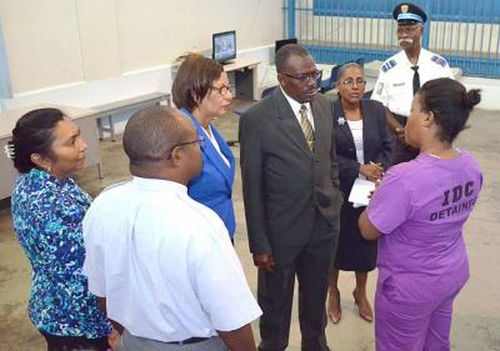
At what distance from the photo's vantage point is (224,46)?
310 inches

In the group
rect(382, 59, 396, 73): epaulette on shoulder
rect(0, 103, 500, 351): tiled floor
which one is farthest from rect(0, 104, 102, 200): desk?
rect(382, 59, 396, 73): epaulette on shoulder

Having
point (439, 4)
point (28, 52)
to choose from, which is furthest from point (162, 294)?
point (439, 4)

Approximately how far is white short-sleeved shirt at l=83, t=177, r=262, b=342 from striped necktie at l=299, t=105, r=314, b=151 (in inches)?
37.3

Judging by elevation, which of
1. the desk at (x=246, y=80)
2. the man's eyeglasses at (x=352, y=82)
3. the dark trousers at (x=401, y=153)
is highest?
the man's eyeglasses at (x=352, y=82)

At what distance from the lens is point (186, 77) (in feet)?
7.20

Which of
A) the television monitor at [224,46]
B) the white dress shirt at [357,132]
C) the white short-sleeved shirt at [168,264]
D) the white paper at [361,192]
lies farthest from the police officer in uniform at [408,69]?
the television monitor at [224,46]

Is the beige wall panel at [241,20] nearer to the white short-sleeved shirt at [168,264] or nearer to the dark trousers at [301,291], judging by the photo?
the dark trousers at [301,291]

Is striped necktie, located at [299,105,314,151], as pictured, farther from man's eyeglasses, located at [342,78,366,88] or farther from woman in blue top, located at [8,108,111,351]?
woman in blue top, located at [8,108,111,351]

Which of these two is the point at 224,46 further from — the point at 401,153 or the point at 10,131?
the point at 401,153

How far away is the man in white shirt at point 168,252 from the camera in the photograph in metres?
1.37

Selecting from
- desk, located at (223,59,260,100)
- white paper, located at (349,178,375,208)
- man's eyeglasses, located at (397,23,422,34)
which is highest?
man's eyeglasses, located at (397,23,422,34)

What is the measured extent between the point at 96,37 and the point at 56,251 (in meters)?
4.98

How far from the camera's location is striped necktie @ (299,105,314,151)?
2299 mm

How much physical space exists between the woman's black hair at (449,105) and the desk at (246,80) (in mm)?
6489
